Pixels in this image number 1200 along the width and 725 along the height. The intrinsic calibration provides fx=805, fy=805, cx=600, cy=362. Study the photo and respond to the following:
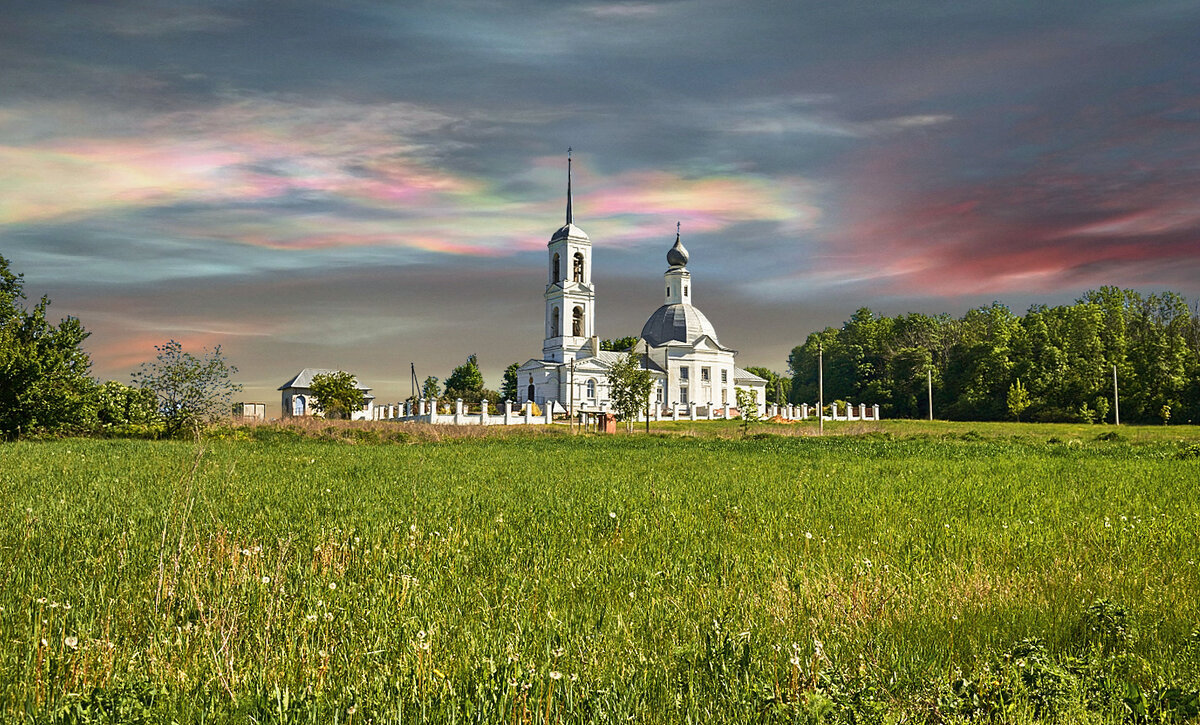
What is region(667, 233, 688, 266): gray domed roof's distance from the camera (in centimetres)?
11162

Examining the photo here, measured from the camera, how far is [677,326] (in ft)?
345

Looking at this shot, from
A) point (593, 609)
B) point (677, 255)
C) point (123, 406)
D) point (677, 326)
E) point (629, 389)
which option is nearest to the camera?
point (593, 609)

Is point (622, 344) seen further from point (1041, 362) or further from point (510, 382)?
point (1041, 362)

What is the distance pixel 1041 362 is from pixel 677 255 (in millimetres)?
47736

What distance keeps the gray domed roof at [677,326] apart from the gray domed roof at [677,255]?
6.94m

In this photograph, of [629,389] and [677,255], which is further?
[677,255]

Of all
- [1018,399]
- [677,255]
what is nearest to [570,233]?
[677,255]

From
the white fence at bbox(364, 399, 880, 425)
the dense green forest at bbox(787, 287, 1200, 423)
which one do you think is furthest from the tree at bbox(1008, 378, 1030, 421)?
the white fence at bbox(364, 399, 880, 425)

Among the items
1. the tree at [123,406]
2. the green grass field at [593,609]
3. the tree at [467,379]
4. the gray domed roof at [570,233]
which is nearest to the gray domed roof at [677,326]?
the gray domed roof at [570,233]

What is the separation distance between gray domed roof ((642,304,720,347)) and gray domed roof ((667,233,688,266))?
694cm

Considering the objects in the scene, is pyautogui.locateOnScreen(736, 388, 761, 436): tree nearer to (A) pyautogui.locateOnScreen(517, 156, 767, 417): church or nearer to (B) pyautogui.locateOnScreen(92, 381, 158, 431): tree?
(A) pyautogui.locateOnScreen(517, 156, 767, 417): church

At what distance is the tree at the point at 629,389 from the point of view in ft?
203

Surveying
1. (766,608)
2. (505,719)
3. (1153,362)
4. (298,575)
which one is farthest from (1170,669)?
(1153,362)

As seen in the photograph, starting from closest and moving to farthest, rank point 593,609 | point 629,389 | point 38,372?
1. point 593,609
2. point 38,372
3. point 629,389
